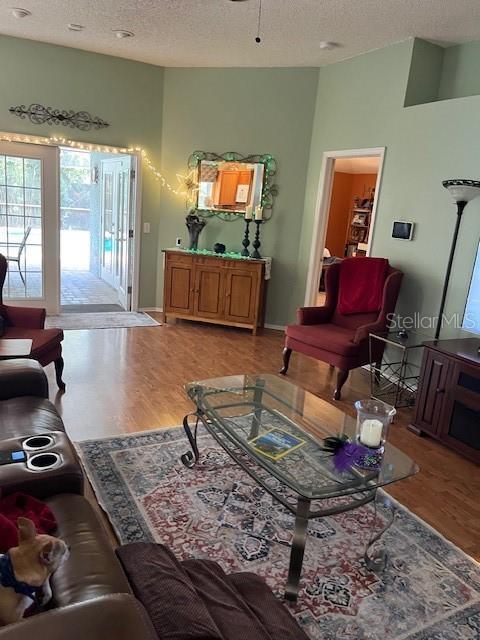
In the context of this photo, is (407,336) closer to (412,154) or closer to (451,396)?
(451,396)

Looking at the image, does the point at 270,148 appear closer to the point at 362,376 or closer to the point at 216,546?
the point at 362,376

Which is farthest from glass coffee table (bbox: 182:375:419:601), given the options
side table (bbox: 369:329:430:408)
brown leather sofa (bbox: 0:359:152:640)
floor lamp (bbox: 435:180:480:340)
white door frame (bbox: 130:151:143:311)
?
white door frame (bbox: 130:151:143:311)

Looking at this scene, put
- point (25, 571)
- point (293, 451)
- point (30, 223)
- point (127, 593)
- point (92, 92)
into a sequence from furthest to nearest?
point (30, 223) → point (92, 92) → point (293, 451) → point (127, 593) → point (25, 571)

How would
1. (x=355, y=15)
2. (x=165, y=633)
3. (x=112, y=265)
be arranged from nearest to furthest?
(x=165, y=633) < (x=355, y=15) < (x=112, y=265)

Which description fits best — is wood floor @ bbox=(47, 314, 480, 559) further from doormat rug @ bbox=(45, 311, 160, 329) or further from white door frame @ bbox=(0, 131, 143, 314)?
white door frame @ bbox=(0, 131, 143, 314)

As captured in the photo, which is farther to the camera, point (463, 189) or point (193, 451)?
point (463, 189)

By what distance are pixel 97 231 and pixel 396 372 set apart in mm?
6073

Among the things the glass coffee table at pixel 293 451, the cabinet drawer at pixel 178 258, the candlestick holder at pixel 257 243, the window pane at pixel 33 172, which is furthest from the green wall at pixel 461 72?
the window pane at pixel 33 172

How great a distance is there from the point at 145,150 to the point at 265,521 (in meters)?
4.88

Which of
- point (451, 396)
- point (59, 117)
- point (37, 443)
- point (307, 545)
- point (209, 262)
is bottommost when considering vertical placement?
point (307, 545)

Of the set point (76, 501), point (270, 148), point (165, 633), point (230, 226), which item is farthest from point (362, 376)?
→ point (165, 633)

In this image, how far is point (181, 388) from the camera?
392 cm

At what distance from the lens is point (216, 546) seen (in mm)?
2176

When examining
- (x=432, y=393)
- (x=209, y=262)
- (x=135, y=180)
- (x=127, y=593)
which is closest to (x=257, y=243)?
(x=209, y=262)
